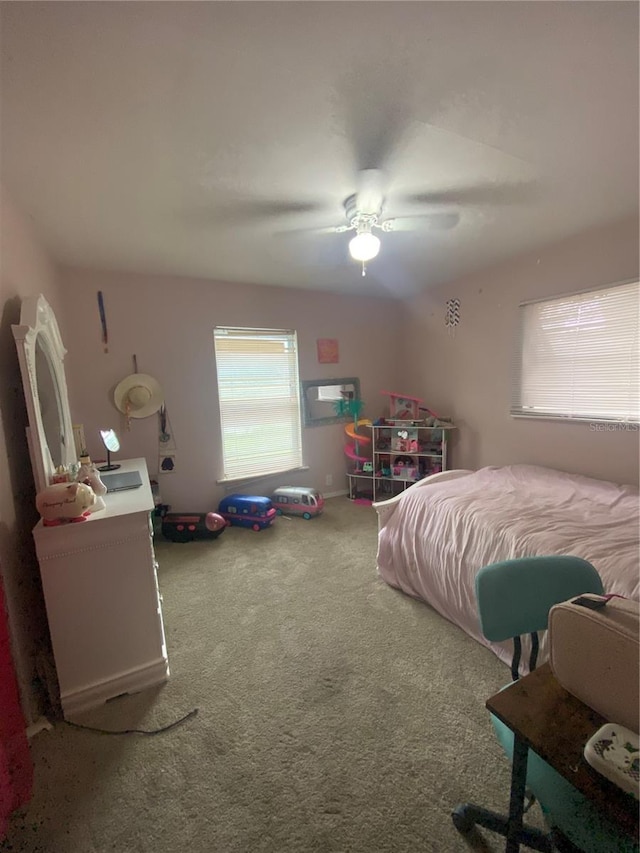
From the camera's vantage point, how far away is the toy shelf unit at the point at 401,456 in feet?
12.0

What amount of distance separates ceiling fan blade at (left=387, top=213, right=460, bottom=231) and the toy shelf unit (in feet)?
6.01

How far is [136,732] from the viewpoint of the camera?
4.69 ft

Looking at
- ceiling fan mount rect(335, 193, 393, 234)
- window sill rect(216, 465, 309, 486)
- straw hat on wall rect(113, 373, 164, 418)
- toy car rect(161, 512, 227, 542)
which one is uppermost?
ceiling fan mount rect(335, 193, 393, 234)

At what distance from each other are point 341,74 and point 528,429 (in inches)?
109

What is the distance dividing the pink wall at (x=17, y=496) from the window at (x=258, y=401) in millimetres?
1765

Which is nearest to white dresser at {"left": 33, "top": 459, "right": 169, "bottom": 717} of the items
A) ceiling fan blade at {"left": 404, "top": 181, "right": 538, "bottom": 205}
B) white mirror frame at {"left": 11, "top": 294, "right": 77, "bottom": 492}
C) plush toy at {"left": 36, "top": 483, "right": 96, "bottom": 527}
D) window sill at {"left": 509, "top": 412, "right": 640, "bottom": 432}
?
plush toy at {"left": 36, "top": 483, "right": 96, "bottom": 527}

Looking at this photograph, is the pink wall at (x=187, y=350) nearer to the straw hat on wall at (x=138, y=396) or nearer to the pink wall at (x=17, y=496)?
the straw hat on wall at (x=138, y=396)

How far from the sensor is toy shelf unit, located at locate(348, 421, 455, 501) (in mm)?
3660

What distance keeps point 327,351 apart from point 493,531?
2618 mm

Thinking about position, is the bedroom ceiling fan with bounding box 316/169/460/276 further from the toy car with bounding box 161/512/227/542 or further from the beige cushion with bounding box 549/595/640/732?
the toy car with bounding box 161/512/227/542

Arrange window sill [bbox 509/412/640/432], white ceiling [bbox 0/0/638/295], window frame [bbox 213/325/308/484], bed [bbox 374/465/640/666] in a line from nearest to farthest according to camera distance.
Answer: white ceiling [bbox 0/0/638/295] < bed [bbox 374/465/640/666] < window sill [bbox 509/412/640/432] < window frame [bbox 213/325/308/484]

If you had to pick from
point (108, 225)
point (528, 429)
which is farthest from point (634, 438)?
point (108, 225)

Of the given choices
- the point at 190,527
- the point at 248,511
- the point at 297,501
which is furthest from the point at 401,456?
the point at 190,527

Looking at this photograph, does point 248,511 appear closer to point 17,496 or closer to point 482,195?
point 17,496
